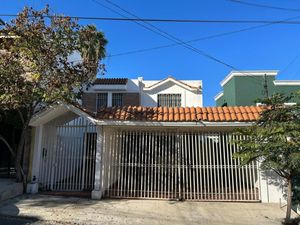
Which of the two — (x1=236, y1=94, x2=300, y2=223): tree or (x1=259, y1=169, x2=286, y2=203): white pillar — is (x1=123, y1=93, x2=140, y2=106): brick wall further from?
(x1=236, y1=94, x2=300, y2=223): tree

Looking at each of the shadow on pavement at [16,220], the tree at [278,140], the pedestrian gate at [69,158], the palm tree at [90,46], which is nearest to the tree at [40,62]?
the palm tree at [90,46]

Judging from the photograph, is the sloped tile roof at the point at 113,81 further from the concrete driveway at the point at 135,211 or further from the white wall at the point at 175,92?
the concrete driveway at the point at 135,211

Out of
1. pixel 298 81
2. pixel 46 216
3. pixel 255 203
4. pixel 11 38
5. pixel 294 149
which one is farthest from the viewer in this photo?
pixel 298 81

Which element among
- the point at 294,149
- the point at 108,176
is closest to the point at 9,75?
the point at 108,176

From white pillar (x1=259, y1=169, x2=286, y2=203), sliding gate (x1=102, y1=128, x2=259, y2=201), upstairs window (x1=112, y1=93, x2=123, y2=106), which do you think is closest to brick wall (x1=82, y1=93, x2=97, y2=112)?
upstairs window (x1=112, y1=93, x2=123, y2=106)

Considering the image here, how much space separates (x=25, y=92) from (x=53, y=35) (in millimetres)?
2213

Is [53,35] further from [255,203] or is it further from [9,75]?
[255,203]

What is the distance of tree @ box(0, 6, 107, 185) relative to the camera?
10.6 m

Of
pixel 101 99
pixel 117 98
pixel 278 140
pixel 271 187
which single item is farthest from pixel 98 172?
pixel 101 99

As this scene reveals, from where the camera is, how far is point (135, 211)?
9.10 metres

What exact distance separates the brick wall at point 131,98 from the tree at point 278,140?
17560 mm

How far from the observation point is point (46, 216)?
8.35 meters

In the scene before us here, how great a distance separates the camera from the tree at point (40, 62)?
34.8 feet

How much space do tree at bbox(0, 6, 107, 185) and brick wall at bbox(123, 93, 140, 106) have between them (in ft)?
45.6
